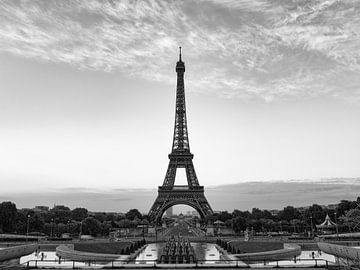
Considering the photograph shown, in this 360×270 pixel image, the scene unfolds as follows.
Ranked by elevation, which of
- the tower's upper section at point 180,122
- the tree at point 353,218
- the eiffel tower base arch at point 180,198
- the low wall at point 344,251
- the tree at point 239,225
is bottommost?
the tree at point 239,225

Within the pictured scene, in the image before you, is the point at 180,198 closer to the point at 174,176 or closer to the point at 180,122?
the point at 174,176

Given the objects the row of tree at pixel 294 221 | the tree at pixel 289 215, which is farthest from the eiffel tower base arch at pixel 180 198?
the tree at pixel 289 215

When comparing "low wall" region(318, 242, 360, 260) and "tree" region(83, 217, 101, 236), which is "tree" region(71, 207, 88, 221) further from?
"low wall" region(318, 242, 360, 260)

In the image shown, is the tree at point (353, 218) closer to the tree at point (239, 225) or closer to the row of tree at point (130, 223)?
the row of tree at point (130, 223)

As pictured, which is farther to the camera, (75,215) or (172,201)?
(75,215)

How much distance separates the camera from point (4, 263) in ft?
68.7

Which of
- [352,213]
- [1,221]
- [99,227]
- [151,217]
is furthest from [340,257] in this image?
[151,217]

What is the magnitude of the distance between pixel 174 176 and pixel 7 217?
4389cm

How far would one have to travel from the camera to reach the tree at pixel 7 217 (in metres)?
63.8

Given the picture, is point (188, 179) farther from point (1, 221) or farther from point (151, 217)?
point (1, 221)

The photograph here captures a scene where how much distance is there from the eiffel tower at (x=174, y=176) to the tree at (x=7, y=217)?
35791 mm

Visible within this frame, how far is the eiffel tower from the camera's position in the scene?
94.2 m

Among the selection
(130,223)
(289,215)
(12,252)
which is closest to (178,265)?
(12,252)

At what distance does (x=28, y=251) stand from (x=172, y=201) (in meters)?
71.1
